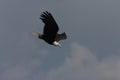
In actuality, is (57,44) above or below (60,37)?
below

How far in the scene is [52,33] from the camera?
239ft

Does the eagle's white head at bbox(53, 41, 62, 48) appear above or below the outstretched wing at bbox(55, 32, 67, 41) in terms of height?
below

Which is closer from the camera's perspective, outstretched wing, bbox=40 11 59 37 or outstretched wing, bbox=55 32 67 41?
outstretched wing, bbox=40 11 59 37

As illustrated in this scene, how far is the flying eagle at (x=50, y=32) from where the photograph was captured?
229 ft

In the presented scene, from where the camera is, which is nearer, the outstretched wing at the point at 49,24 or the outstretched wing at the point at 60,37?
the outstretched wing at the point at 49,24

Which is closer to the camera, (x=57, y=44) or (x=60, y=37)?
(x=57, y=44)

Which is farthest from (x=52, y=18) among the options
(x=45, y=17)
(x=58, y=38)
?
(x=58, y=38)

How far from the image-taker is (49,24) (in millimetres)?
70625

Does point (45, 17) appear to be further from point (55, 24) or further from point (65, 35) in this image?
point (65, 35)

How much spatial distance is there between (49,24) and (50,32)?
204 centimetres

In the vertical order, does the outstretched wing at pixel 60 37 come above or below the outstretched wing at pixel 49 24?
above

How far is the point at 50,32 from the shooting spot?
72562 millimetres

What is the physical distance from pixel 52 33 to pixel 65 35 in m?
3.67

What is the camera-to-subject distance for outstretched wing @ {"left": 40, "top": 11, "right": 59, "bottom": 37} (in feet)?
229
